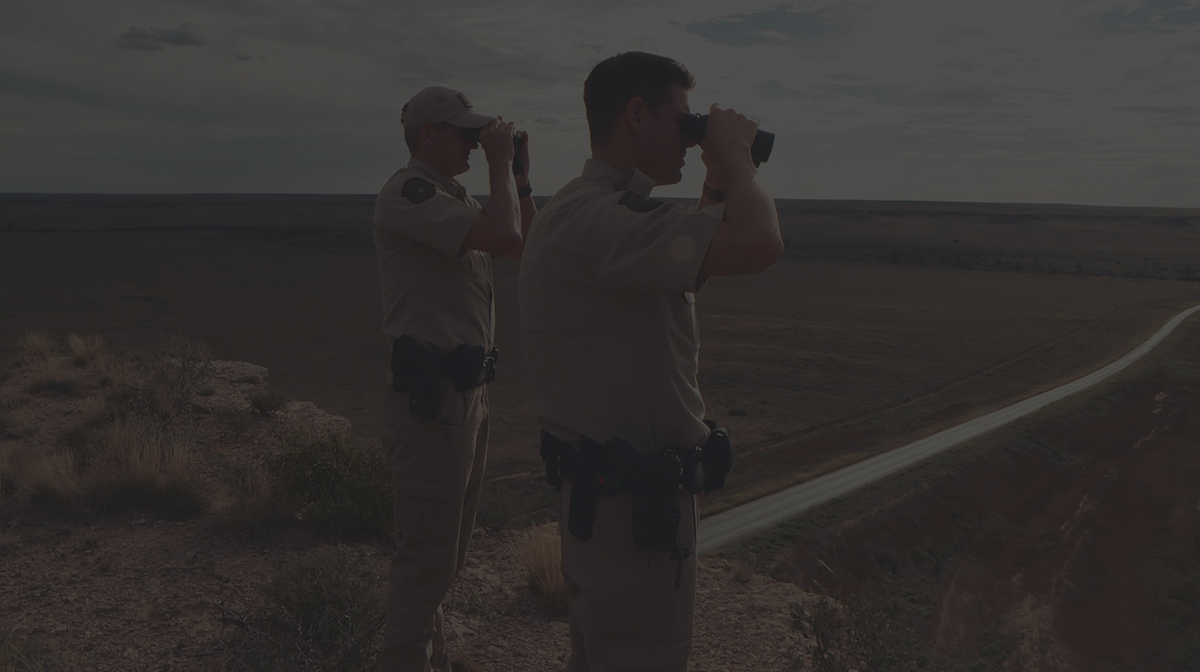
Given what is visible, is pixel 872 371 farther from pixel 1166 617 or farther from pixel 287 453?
pixel 287 453

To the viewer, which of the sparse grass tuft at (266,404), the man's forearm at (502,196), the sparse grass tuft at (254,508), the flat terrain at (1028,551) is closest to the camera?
the man's forearm at (502,196)

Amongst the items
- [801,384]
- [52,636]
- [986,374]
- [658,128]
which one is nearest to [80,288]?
[801,384]

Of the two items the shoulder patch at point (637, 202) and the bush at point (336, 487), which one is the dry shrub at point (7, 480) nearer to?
the bush at point (336, 487)

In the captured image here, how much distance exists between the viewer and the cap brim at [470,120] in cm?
340

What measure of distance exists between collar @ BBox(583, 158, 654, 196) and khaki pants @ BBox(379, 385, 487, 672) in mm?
1432

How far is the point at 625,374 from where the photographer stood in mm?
2078

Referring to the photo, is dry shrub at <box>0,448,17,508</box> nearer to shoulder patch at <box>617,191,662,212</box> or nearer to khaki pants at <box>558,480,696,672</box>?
khaki pants at <box>558,480,696,672</box>

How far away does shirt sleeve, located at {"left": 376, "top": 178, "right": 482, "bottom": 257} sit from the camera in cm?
307

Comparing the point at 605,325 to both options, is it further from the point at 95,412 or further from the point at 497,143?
the point at 95,412

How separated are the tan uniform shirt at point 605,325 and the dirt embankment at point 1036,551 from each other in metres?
5.19

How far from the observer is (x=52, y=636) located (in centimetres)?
387

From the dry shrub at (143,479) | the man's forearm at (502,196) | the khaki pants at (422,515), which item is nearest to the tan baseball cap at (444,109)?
the man's forearm at (502,196)

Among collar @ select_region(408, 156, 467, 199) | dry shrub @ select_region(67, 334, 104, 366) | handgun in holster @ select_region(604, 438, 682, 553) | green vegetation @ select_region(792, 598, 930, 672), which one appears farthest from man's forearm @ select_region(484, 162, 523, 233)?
dry shrub @ select_region(67, 334, 104, 366)

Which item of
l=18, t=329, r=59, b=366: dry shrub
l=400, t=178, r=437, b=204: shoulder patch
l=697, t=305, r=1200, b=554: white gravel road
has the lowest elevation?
l=697, t=305, r=1200, b=554: white gravel road
